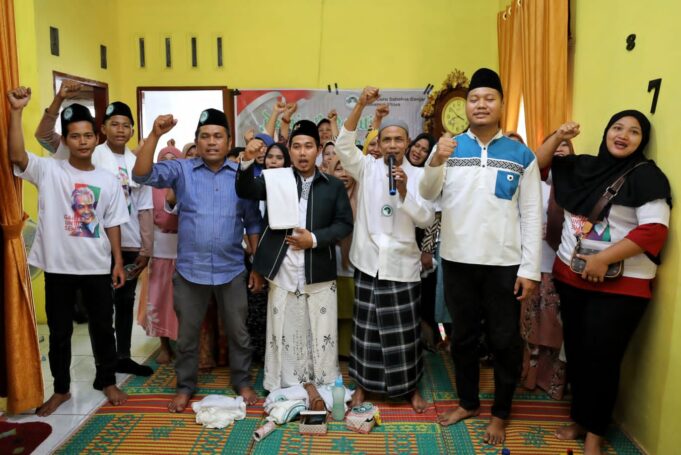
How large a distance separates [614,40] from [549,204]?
0.92 meters

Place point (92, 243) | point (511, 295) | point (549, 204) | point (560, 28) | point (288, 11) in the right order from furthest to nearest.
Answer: point (288, 11) < point (560, 28) < point (549, 204) < point (92, 243) < point (511, 295)

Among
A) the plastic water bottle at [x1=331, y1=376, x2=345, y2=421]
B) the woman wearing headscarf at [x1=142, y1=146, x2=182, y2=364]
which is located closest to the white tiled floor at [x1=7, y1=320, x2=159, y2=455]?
the woman wearing headscarf at [x1=142, y1=146, x2=182, y2=364]

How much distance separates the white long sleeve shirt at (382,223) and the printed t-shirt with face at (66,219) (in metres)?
1.30

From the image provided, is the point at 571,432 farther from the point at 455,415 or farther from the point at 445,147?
the point at 445,147

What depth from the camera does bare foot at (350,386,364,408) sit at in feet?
9.00

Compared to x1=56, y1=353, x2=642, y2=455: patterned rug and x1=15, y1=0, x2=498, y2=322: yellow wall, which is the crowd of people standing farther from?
x1=15, y1=0, x2=498, y2=322: yellow wall

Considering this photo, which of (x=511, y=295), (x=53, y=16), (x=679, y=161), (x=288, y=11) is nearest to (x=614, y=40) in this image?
(x=679, y=161)

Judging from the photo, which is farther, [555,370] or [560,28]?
[560,28]

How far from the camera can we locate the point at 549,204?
2.76m

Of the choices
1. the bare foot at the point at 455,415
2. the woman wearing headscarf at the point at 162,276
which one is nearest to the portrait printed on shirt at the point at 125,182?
the woman wearing headscarf at the point at 162,276

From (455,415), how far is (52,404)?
210 cm

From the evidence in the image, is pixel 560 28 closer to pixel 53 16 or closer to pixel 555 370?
pixel 555 370

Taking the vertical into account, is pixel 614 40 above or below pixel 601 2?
below

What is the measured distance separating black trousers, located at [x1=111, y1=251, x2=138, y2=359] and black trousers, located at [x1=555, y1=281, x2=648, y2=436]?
246 centimetres
